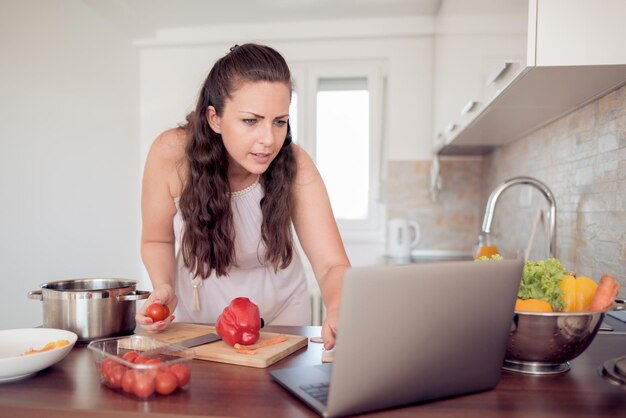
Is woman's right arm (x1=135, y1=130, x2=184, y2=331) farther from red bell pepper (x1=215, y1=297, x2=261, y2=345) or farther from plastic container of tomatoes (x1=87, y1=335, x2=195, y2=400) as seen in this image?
plastic container of tomatoes (x1=87, y1=335, x2=195, y2=400)

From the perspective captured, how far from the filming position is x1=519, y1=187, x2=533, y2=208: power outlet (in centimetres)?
218

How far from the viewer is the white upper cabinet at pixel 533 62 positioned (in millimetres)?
1145

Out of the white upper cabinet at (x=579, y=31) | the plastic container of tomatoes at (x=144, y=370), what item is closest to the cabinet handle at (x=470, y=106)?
the white upper cabinet at (x=579, y=31)

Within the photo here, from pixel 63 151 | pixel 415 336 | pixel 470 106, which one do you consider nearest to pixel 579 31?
pixel 470 106

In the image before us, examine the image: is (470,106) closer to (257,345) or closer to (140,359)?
(257,345)

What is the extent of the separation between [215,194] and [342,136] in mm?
2126

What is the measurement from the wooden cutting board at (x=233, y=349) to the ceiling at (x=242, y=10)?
239 cm

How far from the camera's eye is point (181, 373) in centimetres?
76

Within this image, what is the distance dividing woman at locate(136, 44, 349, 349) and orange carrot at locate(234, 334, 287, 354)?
155mm

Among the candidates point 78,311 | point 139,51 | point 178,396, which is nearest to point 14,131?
point 139,51

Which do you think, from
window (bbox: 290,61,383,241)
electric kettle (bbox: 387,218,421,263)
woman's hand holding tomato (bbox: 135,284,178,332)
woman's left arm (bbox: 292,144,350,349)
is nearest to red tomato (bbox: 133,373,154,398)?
woman's hand holding tomato (bbox: 135,284,178,332)

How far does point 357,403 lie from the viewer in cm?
67

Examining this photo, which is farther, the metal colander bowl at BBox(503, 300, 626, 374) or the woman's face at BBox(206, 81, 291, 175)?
the woman's face at BBox(206, 81, 291, 175)

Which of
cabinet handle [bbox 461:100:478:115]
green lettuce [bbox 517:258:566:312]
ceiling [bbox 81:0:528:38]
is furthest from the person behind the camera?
ceiling [bbox 81:0:528:38]
